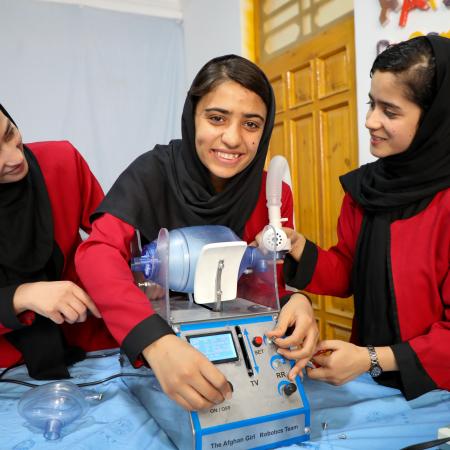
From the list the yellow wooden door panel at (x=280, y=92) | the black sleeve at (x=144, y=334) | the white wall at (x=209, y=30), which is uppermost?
the white wall at (x=209, y=30)

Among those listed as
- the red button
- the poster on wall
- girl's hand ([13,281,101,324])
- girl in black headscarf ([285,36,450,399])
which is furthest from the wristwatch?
the poster on wall

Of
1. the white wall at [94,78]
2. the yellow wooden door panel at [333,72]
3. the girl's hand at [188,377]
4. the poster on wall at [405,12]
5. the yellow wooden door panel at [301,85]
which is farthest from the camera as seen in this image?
the white wall at [94,78]

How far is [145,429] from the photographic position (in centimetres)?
73

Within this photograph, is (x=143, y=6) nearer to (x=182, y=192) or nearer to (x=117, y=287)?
(x=182, y=192)

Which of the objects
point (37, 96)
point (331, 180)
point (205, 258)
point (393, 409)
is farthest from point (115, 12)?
point (393, 409)

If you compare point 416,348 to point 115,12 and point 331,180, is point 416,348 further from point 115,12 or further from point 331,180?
point 115,12

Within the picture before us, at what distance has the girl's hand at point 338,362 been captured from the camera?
79 centimetres

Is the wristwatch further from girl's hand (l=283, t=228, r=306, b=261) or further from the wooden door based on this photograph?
the wooden door

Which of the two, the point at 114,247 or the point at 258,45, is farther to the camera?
the point at 258,45

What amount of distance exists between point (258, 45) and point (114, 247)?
2484 millimetres

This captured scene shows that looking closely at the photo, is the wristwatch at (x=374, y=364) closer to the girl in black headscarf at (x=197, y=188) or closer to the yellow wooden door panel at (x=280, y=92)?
the girl in black headscarf at (x=197, y=188)

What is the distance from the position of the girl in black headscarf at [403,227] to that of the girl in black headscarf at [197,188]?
184 mm

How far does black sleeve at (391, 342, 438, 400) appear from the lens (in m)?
0.80

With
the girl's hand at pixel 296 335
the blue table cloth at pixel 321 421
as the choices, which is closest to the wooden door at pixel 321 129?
the blue table cloth at pixel 321 421
